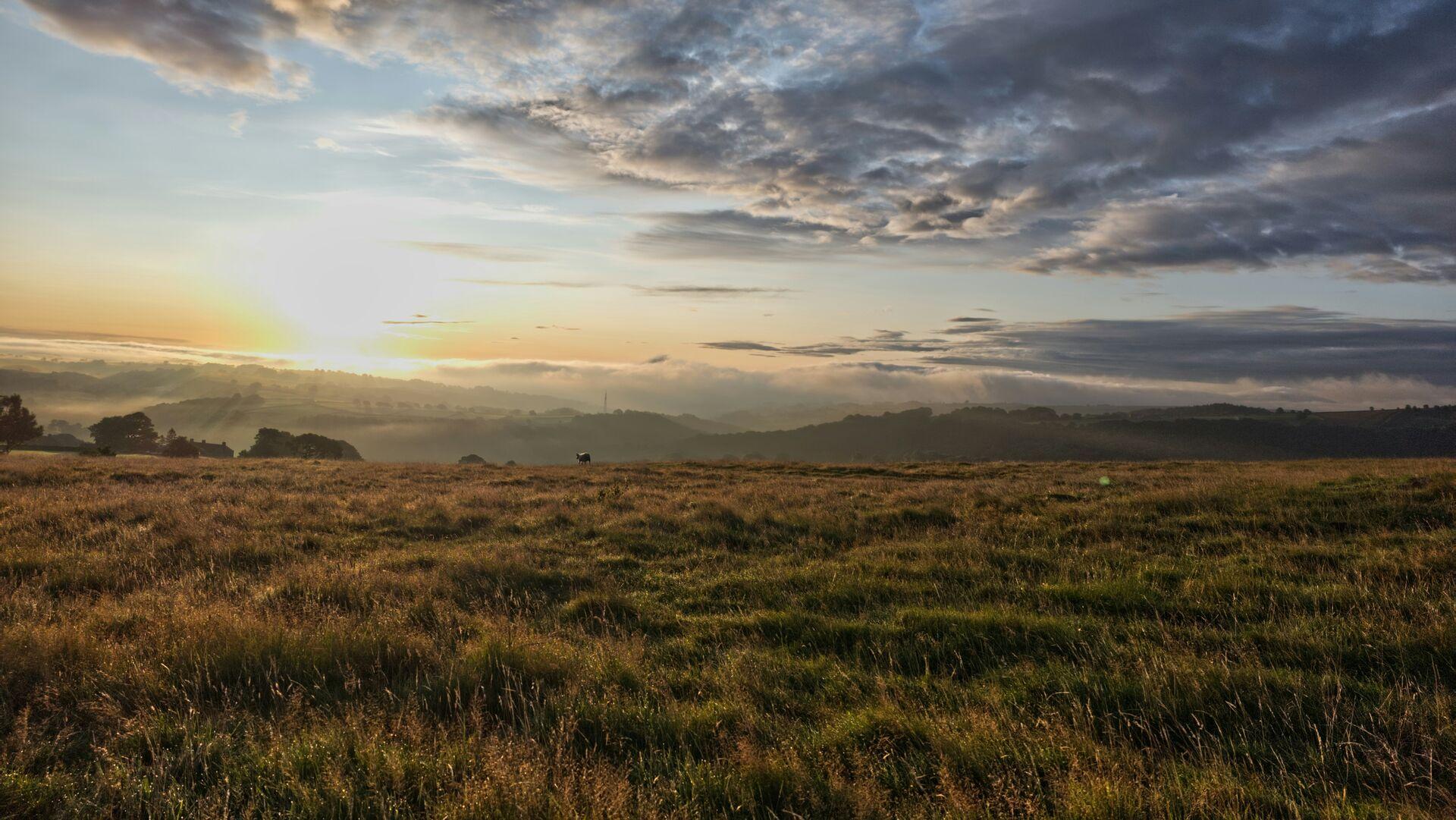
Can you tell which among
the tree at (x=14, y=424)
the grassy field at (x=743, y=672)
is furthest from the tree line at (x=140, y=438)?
the grassy field at (x=743, y=672)

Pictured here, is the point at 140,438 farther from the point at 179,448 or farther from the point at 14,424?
the point at 14,424

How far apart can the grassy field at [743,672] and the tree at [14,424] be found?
259 ft

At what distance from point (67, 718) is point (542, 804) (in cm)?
428

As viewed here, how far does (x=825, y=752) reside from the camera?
438 cm

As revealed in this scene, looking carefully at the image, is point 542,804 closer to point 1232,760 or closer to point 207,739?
point 207,739

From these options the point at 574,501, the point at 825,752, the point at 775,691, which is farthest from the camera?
the point at 574,501

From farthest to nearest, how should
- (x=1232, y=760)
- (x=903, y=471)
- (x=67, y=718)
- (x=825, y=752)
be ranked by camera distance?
1. (x=903, y=471)
2. (x=67, y=718)
3. (x=825, y=752)
4. (x=1232, y=760)

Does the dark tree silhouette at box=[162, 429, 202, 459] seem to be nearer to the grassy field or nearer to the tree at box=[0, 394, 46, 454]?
the tree at box=[0, 394, 46, 454]

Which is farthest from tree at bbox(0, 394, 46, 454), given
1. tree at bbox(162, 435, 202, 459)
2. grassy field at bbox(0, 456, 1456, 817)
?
grassy field at bbox(0, 456, 1456, 817)

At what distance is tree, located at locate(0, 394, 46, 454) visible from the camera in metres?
63.3

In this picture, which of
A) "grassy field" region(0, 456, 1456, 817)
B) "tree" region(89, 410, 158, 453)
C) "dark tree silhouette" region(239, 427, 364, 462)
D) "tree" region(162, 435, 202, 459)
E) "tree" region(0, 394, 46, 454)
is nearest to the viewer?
"grassy field" region(0, 456, 1456, 817)

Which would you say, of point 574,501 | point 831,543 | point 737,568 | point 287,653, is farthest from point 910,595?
point 574,501

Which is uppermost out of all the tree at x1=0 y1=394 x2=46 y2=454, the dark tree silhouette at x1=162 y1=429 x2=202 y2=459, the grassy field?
the grassy field

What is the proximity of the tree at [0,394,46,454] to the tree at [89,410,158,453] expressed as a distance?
18.0 ft
